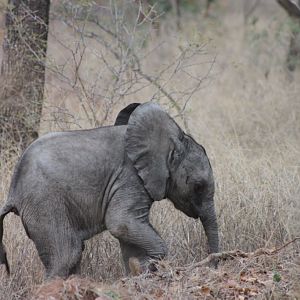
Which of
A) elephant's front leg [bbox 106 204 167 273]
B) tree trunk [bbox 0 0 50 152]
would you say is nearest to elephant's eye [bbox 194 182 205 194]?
elephant's front leg [bbox 106 204 167 273]

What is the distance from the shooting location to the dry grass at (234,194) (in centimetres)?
662

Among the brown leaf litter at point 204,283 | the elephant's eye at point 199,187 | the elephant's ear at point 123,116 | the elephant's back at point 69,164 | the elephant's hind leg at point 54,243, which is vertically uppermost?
the elephant's ear at point 123,116

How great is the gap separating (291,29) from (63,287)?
8686mm

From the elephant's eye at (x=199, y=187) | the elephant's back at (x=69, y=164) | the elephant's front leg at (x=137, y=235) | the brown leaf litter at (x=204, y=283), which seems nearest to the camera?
the brown leaf litter at (x=204, y=283)

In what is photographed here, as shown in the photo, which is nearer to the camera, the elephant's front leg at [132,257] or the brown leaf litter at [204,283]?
the brown leaf litter at [204,283]

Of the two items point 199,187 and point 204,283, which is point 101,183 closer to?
point 199,187

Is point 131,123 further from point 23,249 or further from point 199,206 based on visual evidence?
point 23,249

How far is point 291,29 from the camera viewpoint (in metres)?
13.3

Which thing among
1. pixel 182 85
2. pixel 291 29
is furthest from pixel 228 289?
pixel 291 29

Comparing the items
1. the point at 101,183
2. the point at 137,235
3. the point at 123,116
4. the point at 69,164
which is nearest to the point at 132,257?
the point at 137,235

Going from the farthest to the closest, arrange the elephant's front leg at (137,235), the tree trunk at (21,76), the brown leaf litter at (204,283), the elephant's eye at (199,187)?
the tree trunk at (21,76) → the elephant's eye at (199,187) → the elephant's front leg at (137,235) → the brown leaf litter at (204,283)

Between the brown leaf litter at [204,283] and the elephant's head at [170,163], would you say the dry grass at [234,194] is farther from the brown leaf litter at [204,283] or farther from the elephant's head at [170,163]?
the elephant's head at [170,163]

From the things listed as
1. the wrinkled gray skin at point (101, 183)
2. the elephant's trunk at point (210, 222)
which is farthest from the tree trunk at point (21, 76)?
the elephant's trunk at point (210, 222)

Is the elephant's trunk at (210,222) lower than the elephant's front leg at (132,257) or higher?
higher
